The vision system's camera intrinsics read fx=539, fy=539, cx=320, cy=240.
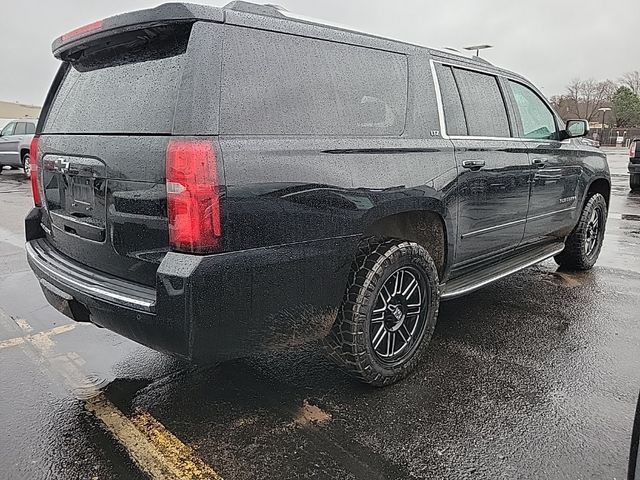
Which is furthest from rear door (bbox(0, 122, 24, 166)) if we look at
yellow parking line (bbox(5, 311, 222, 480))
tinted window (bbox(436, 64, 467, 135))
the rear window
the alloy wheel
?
the alloy wheel

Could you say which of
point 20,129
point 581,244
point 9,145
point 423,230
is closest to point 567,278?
point 581,244

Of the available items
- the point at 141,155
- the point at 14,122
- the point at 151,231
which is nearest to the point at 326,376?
the point at 151,231

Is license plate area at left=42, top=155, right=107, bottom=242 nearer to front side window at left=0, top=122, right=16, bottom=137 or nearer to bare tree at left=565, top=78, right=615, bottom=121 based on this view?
front side window at left=0, top=122, right=16, bottom=137

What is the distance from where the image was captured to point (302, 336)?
8.96 feet

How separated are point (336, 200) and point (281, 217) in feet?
1.14

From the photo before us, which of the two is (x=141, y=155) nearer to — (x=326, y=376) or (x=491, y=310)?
(x=326, y=376)

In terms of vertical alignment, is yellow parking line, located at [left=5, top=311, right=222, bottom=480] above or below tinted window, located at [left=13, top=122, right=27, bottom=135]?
below

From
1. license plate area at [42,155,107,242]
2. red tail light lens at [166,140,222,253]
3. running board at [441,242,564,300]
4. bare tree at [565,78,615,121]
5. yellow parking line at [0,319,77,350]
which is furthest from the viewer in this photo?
bare tree at [565,78,615,121]

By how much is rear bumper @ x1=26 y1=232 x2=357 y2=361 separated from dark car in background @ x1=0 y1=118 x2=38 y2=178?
16439 mm

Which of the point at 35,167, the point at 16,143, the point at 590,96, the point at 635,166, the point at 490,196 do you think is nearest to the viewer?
the point at 35,167

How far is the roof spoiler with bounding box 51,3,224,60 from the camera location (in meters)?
2.32

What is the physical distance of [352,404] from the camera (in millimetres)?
3021

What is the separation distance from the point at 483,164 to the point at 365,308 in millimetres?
1465

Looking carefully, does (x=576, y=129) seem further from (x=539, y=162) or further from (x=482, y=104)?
(x=482, y=104)
